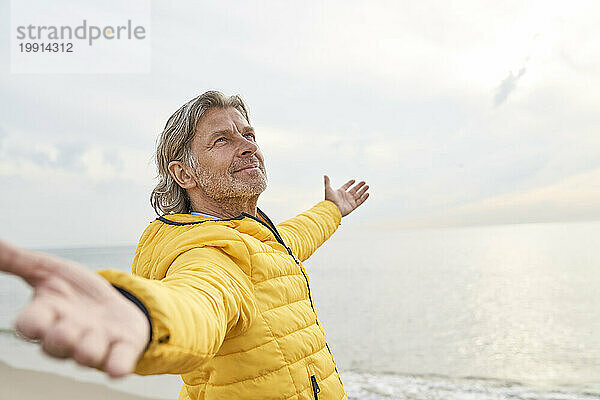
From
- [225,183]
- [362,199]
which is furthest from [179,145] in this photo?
[362,199]

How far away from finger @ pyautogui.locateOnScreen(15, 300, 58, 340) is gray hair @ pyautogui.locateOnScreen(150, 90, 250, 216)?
1.41m

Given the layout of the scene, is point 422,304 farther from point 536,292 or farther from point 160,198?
point 160,198

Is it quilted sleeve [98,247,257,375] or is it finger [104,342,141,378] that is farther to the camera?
quilted sleeve [98,247,257,375]

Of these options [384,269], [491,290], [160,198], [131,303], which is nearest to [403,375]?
[160,198]

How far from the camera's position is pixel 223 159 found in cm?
198

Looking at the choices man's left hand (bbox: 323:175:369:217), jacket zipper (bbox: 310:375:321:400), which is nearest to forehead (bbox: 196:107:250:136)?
jacket zipper (bbox: 310:375:321:400)

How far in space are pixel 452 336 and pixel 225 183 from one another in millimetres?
10833

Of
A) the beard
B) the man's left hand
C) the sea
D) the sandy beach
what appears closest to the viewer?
the beard

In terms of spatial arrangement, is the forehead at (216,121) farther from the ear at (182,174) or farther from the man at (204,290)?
the ear at (182,174)

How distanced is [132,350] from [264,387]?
99 cm

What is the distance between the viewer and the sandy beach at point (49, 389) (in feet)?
18.9

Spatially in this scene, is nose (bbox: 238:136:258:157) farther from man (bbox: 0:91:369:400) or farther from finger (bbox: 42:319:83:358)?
finger (bbox: 42:319:83:358)

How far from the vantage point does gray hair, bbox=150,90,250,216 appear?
2.00 m

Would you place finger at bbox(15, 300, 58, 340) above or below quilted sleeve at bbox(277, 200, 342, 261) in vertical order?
above
